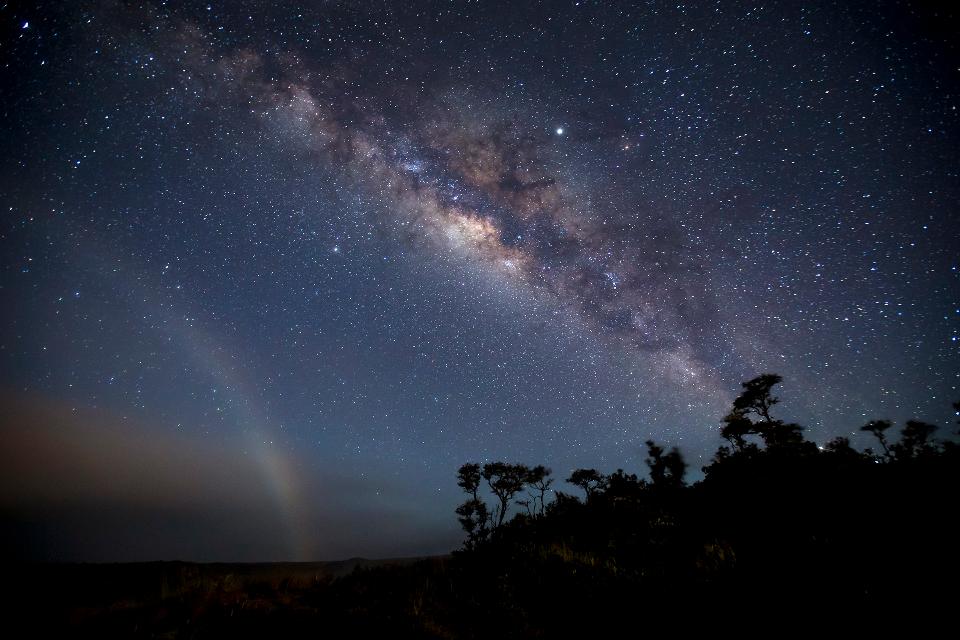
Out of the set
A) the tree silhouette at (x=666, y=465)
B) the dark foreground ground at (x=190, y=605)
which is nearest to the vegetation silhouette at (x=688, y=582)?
the dark foreground ground at (x=190, y=605)

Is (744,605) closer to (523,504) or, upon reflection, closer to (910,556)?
(910,556)

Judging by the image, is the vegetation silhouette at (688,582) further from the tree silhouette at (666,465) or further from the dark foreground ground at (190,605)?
the tree silhouette at (666,465)

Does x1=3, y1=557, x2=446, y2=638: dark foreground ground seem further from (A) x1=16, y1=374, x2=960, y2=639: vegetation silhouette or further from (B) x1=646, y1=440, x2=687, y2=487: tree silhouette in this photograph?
(B) x1=646, y1=440, x2=687, y2=487: tree silhouette

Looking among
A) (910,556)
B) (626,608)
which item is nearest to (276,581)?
(626,608)

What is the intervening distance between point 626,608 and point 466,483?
25640 millimetres

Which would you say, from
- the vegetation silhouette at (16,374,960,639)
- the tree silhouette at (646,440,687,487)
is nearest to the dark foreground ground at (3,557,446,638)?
the vegetation silhouette at (16,374,960,639)

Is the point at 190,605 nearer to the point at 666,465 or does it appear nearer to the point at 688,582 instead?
the point at 688,582

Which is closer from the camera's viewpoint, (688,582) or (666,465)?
(688,582)

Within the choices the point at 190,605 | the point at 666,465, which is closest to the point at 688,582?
the point at 190,605

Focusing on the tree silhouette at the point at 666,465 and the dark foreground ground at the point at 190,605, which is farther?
the tree silhouette at the point at 666,465

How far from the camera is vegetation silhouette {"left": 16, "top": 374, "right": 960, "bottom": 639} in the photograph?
495 cm

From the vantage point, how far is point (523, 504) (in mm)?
30438

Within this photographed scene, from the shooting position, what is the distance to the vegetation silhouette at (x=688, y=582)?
495 centimetres

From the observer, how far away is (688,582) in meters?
6.46
